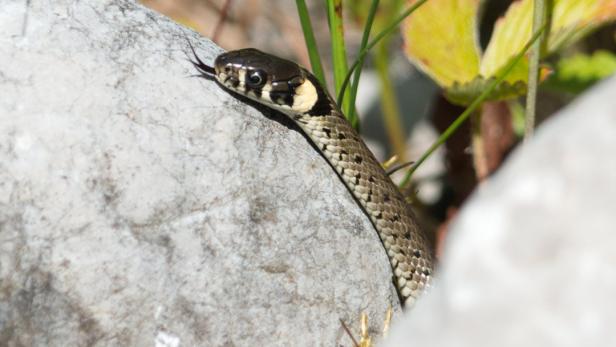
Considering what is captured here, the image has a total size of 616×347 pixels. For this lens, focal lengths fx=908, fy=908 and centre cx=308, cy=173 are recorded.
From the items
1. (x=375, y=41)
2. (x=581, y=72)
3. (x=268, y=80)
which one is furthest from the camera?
(x=581, y=72)

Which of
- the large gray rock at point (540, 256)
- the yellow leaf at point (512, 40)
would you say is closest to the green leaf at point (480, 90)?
the yellow leaf at point (512, 40)

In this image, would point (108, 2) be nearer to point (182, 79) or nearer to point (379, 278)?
point (182, 79)

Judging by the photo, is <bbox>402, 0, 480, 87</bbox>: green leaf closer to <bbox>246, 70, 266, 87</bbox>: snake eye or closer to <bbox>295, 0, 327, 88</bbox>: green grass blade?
<bbox>295, 0, 327, 88</bbox>: green grass blade

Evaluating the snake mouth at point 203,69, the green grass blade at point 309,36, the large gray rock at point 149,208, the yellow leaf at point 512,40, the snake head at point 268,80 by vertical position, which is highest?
the yellow leaf at point 512,40

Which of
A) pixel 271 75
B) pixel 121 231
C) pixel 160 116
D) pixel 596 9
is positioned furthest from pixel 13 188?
pixel 596 9

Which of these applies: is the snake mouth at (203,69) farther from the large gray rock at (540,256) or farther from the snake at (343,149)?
the large gray rock at (540,256)

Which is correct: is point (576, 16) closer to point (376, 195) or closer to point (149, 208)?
point (376, 195)

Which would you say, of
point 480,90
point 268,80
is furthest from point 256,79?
point 480,90
